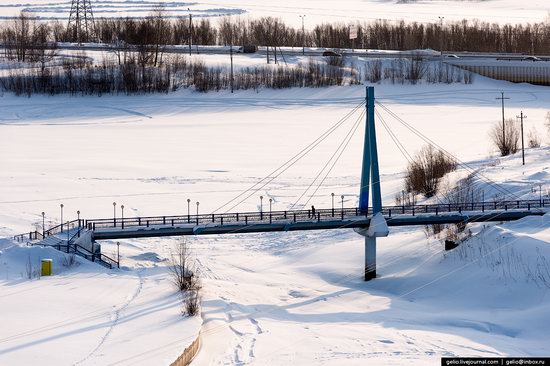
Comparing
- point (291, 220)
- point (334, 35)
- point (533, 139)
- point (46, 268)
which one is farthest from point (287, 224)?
point (334, 35)

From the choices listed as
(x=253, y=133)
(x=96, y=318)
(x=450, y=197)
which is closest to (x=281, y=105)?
(x=253, y=133)

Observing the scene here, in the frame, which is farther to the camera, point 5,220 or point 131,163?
point 131,163

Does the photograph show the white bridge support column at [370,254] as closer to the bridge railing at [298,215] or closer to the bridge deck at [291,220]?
the bridge deck at [291,220]

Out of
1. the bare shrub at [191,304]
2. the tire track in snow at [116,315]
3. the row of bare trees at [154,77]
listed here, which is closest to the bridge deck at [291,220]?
the tire track in snow at [116,315]

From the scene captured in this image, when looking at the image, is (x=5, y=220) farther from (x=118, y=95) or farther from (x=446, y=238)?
(x=118, y=95)

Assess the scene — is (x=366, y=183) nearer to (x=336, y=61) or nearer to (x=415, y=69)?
(x=415, y=69)
